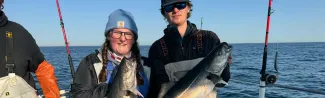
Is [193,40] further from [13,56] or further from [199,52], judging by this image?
[13,56]

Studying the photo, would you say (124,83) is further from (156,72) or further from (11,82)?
(11,82)

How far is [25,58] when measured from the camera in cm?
480

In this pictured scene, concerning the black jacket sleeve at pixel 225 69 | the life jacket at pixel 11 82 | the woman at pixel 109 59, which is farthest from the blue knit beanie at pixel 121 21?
the life jacket at pixel 11 82

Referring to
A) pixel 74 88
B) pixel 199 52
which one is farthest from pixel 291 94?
pixel 74 88

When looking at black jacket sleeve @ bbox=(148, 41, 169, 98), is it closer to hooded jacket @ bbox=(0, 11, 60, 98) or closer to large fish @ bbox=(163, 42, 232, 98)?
large fish @ bbox=(163, 42, 232, 98)

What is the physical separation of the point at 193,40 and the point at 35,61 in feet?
8.67

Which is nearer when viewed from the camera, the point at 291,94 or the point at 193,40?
the point at 193,40

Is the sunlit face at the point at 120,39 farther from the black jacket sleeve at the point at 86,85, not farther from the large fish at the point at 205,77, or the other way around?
the large fish at the point at 205,77

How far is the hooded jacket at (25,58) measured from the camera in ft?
15.4

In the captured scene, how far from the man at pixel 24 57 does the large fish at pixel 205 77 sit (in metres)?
2.10

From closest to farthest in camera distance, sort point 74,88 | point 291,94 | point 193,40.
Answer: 1. point 74,88
2. point 193,40
3. point 291,94

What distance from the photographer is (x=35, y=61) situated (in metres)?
4.95

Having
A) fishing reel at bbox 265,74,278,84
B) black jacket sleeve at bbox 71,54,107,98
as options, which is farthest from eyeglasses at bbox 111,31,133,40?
fishing reel at bbox 265,74,278,84

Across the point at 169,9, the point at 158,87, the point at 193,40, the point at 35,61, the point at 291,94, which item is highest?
the point at 169,9
